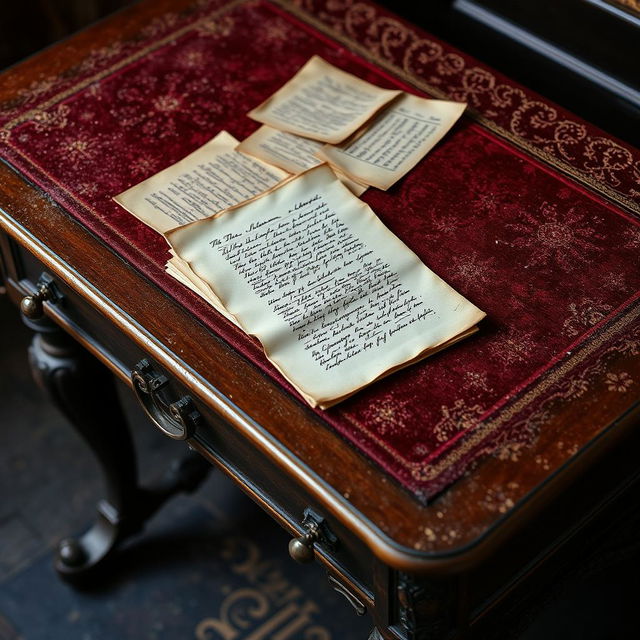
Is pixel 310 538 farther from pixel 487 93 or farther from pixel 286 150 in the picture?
pixel 487 93

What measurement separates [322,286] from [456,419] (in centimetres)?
24

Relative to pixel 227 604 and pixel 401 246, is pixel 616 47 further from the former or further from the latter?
pixel 227 604

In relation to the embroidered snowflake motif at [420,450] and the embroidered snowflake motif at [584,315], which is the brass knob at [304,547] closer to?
the embroidered snowflake motif at [420,450]

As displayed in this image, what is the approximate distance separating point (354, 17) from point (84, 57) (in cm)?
43

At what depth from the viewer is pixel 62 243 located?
1.27 metres

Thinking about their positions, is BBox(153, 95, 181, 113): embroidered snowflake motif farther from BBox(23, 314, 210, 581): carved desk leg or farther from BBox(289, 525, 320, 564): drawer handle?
BBox(289, 525, 320, 564): drawer handle

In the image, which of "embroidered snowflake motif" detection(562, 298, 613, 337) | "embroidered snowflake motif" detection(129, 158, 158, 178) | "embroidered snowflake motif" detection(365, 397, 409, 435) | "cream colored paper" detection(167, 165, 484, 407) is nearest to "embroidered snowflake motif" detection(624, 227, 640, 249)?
"embroidered snowflake motif" detection(562, 298, 613, 337)

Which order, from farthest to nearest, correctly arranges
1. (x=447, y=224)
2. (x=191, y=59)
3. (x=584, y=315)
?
(x=191, y=59) → (x=447, y=224) → (x=584, y=315)

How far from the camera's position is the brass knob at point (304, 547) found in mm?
1104

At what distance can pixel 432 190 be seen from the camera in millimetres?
1332

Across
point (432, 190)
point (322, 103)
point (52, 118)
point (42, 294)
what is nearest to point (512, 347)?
point (432, 190)

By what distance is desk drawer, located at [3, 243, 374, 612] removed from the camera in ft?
3.70

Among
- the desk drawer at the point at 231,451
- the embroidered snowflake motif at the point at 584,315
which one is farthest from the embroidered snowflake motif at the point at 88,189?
the embroidered snowflake motif at the point at 584,315

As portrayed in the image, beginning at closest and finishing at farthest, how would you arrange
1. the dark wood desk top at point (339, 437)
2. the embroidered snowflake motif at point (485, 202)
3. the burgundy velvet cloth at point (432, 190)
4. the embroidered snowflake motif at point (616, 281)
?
the dark wood desk top at point (339, 437), the burgundy velvet cloth at point (432, 190), the embroidered snowflake motif at point (616, 281), the embroidered snowflake motif at point (485, 202)
